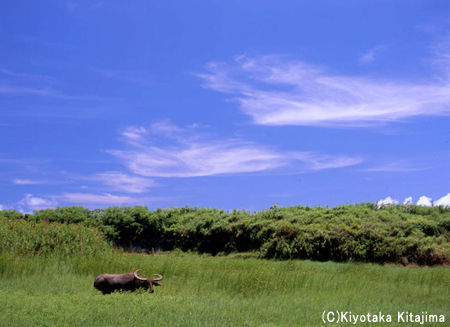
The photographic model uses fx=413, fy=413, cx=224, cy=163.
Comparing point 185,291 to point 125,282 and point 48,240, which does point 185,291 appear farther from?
point 48,240

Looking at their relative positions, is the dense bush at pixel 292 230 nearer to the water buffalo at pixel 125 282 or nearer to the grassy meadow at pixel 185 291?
the grassy meadow at pixel 185 291

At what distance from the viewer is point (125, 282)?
8617 mm

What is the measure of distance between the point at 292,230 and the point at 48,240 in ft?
30.7

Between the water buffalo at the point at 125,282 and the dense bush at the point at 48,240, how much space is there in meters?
5.52

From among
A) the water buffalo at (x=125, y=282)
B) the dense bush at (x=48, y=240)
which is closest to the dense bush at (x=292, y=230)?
the dense bush at (x=48, y=240)

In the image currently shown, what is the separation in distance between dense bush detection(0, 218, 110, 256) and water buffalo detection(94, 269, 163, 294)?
5522mm

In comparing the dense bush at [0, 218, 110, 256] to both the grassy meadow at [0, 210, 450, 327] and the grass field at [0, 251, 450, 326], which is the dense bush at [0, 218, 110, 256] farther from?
the grass field at [0, 251, 450, 326]

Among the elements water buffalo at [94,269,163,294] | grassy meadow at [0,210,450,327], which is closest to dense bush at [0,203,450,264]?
grassy meadow at [0,210,450,327]

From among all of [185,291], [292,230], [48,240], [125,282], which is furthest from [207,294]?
[292,230]

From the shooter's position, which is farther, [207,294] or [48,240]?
[48,240]

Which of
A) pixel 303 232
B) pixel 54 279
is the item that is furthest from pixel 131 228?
pixel 54 279

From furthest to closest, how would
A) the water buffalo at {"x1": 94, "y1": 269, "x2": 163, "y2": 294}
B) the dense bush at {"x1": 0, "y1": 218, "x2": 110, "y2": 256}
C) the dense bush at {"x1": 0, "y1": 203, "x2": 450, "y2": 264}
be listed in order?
1. the dense bush at {"x1": 0, "y1": 203, "x2": 450, "y2": 264}
2. the dense bush at {"x1": 0, "y1": 218, "x2": 110, "y2": 256}
3. the water buffalo at {"x1": 94, "y1": 269, "x2": 163, "y2": 294}

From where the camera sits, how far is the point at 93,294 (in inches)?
340

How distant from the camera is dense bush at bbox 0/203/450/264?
51.9 ft
